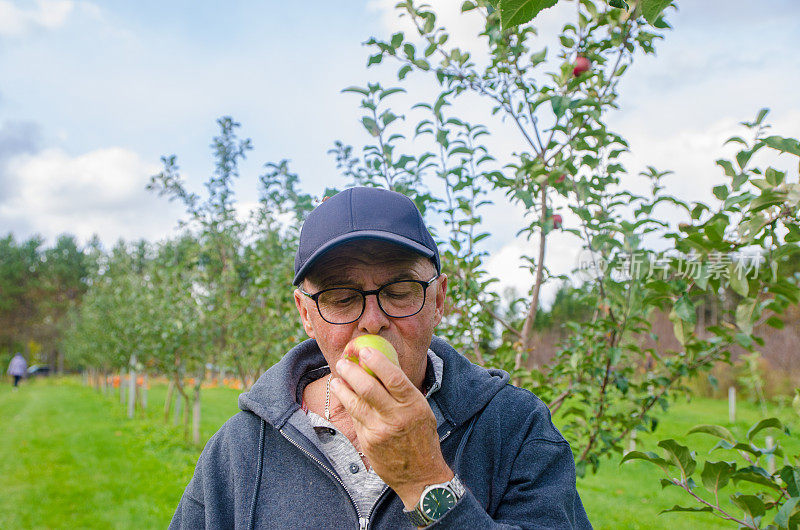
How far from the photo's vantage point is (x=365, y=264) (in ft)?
4.64

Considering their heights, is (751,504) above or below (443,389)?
below

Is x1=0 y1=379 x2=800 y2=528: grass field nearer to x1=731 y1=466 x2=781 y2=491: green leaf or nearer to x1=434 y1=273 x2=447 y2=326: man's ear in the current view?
x1=731 y1=466 x2=781 y2=491: green leaf

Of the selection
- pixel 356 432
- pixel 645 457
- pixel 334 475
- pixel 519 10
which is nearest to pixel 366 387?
pixel 356 432

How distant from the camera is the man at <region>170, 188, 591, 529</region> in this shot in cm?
134

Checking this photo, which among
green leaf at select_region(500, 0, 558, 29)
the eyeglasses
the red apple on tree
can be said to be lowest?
the eyeglasses

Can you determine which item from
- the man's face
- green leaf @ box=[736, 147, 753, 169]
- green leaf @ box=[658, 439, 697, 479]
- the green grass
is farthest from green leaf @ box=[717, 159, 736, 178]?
the green grass

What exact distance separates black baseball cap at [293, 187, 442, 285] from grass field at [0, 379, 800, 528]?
4.07 m

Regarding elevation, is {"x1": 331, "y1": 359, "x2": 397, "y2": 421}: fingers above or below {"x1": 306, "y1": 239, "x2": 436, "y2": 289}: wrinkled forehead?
below

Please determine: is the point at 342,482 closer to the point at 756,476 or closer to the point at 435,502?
the point at 435,502

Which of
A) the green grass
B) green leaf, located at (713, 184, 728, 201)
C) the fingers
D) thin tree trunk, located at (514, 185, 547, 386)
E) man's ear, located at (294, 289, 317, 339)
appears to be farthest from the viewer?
the green grass

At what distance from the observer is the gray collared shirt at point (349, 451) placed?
1.38 m

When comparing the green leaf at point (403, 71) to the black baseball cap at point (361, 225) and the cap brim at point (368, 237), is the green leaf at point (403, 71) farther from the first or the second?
the cap brim at point (368, 237)

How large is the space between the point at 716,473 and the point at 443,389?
0.99 meters

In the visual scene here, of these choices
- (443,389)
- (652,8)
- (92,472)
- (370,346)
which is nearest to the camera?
(652,8)
